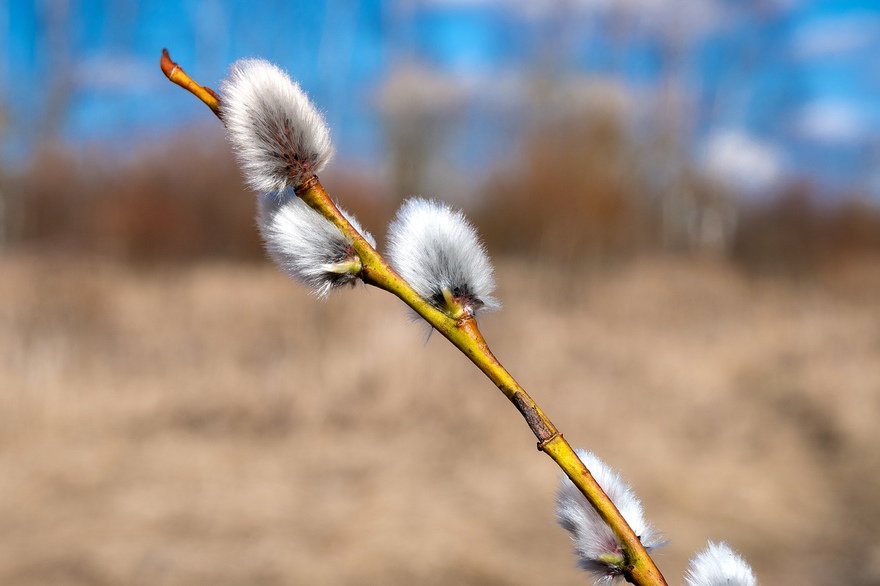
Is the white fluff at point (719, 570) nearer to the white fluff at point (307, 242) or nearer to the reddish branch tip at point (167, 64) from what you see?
the white fluff at point (307, 242)

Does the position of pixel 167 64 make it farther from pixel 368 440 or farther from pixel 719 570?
pixel 368 440

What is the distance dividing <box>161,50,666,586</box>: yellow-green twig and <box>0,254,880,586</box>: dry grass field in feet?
11.2

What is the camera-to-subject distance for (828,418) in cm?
596

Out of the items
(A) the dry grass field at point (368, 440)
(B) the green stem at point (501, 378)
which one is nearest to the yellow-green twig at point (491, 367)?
(B) the green stem at point (501, 378)

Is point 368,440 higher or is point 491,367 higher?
point 368,440

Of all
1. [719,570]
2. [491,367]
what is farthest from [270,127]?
[719,570]

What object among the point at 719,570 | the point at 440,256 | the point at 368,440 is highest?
the point at 368,440

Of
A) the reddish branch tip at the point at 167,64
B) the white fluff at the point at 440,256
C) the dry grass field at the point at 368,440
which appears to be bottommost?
the white fluff at the point at 440,256

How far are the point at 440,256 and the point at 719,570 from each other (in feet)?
0.69

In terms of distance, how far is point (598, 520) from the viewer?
384mm

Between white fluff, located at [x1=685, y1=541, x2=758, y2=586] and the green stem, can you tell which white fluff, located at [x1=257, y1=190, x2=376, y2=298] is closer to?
the green stem

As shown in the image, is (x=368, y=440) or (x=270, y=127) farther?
(x=368, y=440)

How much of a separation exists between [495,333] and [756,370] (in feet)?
8.04

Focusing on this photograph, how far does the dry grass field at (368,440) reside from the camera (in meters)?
3.76
